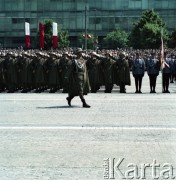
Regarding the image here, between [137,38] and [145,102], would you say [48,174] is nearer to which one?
[145,102]

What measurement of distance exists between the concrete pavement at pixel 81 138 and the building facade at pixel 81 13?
80918mm

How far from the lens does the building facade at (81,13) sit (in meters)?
99.0

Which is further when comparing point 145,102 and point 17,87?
point 17,87

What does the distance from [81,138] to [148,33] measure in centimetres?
6182

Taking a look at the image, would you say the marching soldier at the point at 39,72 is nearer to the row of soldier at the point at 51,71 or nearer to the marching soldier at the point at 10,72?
the row of soldier at the point at 51,71

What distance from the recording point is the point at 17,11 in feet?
A: 330

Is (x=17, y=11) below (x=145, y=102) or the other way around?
the other way around

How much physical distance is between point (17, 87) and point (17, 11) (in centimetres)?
7614

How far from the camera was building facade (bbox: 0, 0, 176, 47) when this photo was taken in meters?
99.0

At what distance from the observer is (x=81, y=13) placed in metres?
99.9

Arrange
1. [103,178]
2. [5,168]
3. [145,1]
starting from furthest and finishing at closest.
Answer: [145,1] < [5,168] < [103,178]

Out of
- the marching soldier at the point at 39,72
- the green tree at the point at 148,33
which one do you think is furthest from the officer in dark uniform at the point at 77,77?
the green tree at the point at 148,33

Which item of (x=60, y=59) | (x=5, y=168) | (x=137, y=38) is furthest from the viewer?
(x=137, y=38)

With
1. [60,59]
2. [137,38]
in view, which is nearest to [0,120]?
[60,59]
